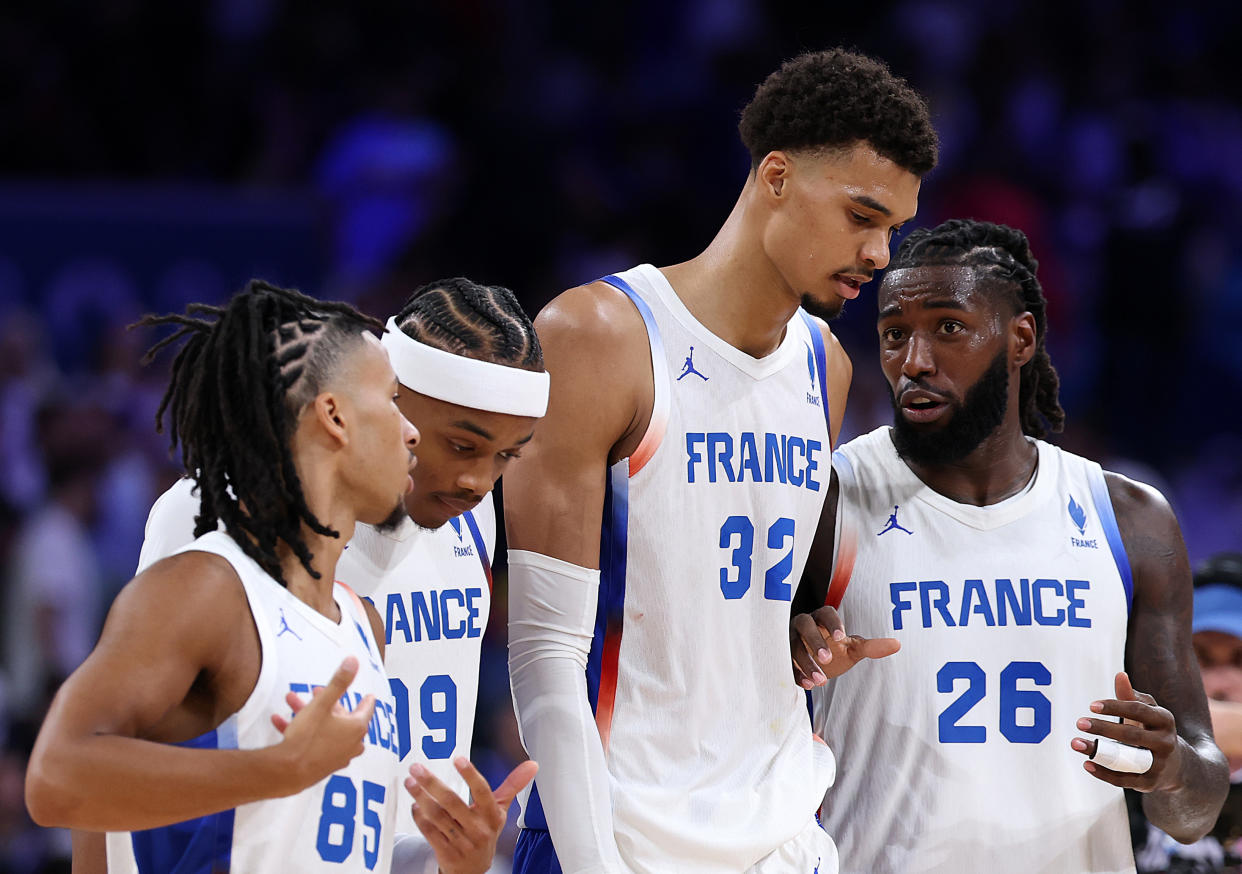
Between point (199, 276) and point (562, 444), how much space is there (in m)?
6.18

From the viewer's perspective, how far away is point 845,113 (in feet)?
12.1

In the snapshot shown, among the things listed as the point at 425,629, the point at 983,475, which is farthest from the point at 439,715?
the point at 983,475

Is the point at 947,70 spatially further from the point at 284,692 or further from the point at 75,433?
the point at 284,692

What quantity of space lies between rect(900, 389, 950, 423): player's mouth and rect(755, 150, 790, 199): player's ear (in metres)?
0.71

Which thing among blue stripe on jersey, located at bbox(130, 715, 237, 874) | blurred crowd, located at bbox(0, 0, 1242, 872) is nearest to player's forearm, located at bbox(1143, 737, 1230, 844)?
Answer: blue stripe on jersey, located at bbox(130, 715, 237, 874)

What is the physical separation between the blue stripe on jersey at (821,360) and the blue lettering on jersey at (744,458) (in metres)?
0.21

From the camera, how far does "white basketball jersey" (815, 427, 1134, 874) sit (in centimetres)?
398

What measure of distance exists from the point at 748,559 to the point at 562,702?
0.54 m

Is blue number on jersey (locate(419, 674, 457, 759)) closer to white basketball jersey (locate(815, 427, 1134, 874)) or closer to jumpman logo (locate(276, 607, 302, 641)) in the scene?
jumpman logo (locate(276, 607, 302, 641))

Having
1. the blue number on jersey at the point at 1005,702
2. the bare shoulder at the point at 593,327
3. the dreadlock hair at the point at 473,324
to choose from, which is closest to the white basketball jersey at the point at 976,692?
the blue number on jersey at the point at 1005,702

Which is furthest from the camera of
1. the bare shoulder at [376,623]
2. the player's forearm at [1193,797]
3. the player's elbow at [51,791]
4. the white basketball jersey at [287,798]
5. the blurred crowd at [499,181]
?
the blurred crowd at [499,181]

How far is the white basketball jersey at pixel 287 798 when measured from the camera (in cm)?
266

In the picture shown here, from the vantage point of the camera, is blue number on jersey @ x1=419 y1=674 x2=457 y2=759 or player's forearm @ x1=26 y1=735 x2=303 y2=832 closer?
player's forearm @ x1=26 y1=735 x2=303 y2=832

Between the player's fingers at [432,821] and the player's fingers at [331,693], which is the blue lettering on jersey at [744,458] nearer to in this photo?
the player's fingers at [432,821]
